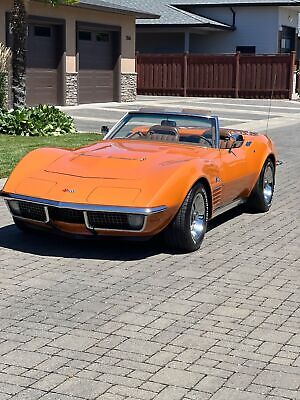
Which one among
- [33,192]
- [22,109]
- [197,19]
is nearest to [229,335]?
[33,192]

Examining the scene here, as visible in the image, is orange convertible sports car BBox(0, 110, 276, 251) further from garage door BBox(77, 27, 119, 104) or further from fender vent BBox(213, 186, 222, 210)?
garage door BBox(77, 27, 119, 104)


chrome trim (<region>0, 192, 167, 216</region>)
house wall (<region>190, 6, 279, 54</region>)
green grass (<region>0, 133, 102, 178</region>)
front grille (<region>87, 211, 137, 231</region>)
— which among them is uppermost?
house wall (<region>190, 6, 279, 54</region>)

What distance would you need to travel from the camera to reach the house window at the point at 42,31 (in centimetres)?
2611

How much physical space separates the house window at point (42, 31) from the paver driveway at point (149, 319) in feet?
62.0

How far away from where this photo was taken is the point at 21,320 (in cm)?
540

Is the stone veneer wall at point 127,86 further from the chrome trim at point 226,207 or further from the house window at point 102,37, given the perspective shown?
the chrome trim at point 226,207

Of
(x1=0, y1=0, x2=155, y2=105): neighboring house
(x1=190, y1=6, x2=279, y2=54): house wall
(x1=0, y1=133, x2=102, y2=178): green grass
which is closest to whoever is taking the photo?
(x1=0, y1=133, x2=102, y2=178): green grass

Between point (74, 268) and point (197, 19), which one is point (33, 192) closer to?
point (74, 268)

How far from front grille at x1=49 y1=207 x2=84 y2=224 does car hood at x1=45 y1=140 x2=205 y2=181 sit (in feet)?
1.51

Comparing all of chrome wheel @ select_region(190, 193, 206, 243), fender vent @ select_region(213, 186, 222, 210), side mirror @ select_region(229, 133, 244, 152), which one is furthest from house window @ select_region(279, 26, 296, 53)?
chrome wheel @ select_region(190, 193, 206, 243)

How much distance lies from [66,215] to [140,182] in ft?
2.48

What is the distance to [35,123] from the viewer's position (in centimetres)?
1677

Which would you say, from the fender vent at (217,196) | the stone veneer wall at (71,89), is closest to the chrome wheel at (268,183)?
the fender vent at (217,196)

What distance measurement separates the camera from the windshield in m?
8.39
